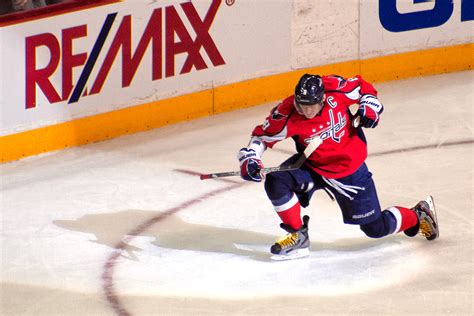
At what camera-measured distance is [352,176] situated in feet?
19.5

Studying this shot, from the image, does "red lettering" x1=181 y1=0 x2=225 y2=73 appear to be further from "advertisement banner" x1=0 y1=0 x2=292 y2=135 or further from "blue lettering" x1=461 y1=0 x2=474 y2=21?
"blue lettering" x1=461 y1=0 x2=474 y2=21

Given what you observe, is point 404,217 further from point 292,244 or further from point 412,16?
point 412,16

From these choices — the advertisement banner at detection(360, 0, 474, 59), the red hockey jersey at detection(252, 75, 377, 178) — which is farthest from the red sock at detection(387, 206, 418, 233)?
the advertisement banner at detection(360, 0, 474, 59)

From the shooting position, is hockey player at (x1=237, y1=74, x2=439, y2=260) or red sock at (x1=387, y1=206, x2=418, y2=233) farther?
red sock at (x1=387, y1=206, x2=418, y2=233)

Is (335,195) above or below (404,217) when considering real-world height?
above

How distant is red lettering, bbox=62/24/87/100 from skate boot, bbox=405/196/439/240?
9.08ft

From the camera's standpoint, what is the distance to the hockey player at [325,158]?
5.84 m

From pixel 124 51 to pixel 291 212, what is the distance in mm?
2657

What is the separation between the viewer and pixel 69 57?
26.2ft

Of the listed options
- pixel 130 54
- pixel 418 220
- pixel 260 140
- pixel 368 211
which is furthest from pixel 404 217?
pixel 130 54

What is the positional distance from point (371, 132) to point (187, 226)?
2021mm

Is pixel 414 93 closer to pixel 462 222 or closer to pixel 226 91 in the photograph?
pixel 226 91

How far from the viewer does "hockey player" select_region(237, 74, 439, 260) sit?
230 inches

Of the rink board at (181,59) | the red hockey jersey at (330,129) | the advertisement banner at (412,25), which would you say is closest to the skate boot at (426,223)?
the red hockey jersey at (330,129)
